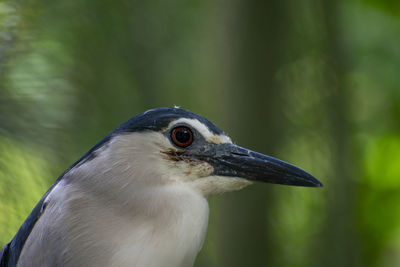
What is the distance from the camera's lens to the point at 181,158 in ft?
3.68

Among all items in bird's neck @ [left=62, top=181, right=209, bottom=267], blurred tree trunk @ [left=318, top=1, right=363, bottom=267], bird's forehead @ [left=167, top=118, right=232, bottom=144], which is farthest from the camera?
blurred tree trunk @ [left=318, top=1, right=363, bottom=267]

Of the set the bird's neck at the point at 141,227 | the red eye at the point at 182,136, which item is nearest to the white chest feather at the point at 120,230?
the bird's neck at the point at 141,227

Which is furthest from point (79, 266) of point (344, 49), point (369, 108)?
point (369, 108)

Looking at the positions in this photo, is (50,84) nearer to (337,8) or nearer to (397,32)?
(337,8)

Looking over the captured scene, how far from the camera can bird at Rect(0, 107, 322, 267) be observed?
103cm

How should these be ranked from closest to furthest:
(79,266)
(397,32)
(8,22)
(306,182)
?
1. (79,266)
2. (306,182)
3. (8,22)
4. (397,32)

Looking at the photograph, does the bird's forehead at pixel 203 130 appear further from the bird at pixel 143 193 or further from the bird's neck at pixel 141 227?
the bird's neck at pixel 141 227

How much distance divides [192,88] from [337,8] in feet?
4.57

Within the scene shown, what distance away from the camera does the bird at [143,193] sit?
103 cm

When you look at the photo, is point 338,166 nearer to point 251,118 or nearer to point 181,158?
point 251,118

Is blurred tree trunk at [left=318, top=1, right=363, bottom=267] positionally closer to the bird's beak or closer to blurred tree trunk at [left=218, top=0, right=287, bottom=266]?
blurred tree trunk at [left=218, top=0, right=287, bottom=266]

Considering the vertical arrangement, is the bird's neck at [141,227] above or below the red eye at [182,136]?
below

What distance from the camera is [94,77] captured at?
6.97 feet

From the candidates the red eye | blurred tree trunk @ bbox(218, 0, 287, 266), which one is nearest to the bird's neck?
the red eye
